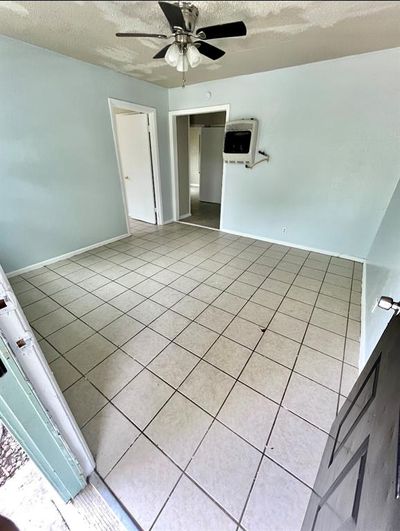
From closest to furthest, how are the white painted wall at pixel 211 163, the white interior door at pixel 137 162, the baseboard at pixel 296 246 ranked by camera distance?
the baseboard at pixel 296 246, the white interior door at pixel 137 162, the white painted wall at pixel 211 163

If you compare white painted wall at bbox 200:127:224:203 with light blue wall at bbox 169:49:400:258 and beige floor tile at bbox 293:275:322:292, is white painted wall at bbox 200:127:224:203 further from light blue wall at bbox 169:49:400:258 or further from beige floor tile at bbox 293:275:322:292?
beige floor tile at bbox 293:275:322:292

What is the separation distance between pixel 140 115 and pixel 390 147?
3630 mm

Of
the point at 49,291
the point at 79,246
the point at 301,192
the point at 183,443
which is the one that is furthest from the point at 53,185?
the point at 301,192

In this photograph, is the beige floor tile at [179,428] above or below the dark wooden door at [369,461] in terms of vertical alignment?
below

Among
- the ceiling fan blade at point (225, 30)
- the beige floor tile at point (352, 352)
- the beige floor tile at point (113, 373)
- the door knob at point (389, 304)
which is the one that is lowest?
the beige floor tile at point (113, 373)

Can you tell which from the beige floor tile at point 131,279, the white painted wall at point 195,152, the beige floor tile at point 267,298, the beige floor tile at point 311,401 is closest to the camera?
the beige floor tile at point 311,401

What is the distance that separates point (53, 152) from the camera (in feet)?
9.18

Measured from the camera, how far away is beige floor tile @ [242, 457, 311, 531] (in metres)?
1.02

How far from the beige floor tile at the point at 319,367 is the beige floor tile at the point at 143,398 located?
962 mm

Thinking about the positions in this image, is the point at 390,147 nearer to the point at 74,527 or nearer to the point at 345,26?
the point at 345,26

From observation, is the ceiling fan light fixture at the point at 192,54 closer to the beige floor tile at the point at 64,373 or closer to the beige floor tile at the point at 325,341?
the beige floor tile at the point at 325,341

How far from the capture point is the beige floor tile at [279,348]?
1771 mm

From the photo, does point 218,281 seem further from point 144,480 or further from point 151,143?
point 151,143

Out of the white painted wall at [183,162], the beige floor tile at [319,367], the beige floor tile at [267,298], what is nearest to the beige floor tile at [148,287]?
the beige floor tile at [267,298]
